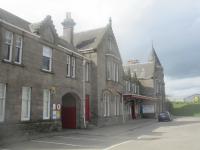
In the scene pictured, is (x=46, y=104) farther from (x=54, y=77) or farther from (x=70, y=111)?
(x=70, y=111)

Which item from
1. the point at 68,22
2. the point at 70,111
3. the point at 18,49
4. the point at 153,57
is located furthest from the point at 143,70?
the point at 18,49

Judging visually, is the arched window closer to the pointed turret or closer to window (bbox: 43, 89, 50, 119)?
window (bbox: 43, 89, 50, 119)

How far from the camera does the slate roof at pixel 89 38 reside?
30391 mm

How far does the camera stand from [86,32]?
3400 cm

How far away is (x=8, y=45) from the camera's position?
18.3m

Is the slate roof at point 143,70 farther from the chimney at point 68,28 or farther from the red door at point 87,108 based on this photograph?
the red door at point 87,108

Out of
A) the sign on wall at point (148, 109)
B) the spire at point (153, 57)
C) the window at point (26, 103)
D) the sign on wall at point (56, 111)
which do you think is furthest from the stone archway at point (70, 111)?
the spire at point (153, 57)

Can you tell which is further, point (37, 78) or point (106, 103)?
point (106, 103)

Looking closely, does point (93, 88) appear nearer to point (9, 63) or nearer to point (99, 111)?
point (99, 111)

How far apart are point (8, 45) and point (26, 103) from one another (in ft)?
13.5

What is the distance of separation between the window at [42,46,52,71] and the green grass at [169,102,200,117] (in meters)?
42.8

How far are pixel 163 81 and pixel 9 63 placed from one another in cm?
4701

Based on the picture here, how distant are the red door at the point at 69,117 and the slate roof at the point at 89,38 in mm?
6995

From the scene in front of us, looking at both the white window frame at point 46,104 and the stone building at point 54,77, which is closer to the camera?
the stone building at point 54,77
